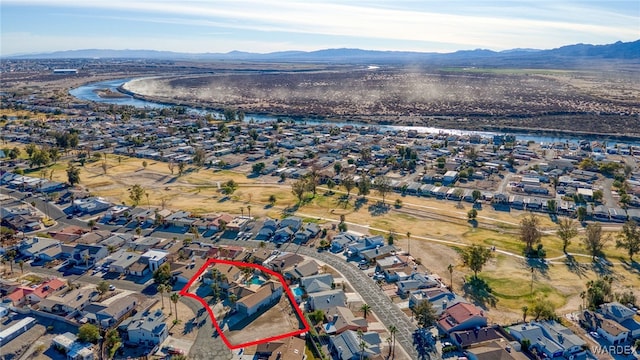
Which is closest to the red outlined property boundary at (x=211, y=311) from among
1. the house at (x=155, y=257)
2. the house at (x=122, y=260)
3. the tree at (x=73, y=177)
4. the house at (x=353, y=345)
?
the house at (x=353, y=345)

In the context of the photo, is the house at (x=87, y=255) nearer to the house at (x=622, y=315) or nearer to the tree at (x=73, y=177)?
the tree at (x=73, y=177)

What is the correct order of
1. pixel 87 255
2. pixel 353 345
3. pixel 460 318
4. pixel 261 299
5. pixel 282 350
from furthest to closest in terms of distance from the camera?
pixel 87 255 < pixel 261 299 < pixel 460 318 < pixel 353 345 < pixel 282 350

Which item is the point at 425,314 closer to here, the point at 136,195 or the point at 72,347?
the point at 72,347

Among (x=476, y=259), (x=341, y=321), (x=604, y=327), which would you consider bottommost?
(x=604, y=327)

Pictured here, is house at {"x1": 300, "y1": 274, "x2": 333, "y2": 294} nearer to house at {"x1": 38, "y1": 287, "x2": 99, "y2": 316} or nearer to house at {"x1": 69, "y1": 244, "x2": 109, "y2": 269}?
house at {"x1": 38, "y1": 287, "x2": 99, "y2": 316}

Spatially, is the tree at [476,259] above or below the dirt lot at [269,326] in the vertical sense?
above

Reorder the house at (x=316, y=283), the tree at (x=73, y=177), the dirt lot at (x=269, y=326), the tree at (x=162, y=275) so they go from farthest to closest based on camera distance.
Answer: the tree at (x=73, y=177)
the tree at (x=162, y=275)
the house at (x=316, y=283)
the dirt lot at (x=269, y=326)

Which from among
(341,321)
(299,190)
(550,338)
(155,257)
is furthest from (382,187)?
(550,338)

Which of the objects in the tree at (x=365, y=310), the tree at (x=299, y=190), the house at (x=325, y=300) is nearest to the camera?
the tree at (x=365, y=310)
